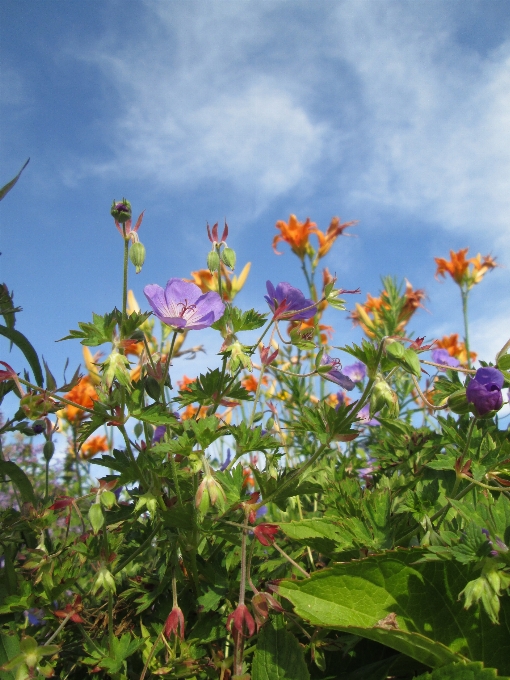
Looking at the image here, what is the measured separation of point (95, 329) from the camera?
4.03 feet

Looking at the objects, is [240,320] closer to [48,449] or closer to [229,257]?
[229,257]

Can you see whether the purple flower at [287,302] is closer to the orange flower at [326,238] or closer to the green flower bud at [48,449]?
the green flower bud at [48,449]

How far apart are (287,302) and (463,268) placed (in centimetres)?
384

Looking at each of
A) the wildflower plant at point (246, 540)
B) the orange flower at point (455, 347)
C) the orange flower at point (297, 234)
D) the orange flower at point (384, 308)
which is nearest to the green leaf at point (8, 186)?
the wildflower plant at point (246, 540)

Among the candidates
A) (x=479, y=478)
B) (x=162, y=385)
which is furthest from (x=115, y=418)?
(x=479, y=478)

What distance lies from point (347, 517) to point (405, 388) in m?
1.88

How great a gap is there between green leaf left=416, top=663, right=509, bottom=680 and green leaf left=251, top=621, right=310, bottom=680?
0.26 m

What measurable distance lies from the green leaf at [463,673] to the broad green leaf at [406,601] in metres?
0.14

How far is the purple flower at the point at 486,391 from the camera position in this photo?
111 centimetres

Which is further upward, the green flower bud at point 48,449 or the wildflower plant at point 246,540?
the green flower bud at point 48,449

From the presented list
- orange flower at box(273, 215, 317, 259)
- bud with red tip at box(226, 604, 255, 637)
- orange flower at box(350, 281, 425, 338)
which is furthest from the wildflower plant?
orange flower at box(273, 215, 317, 259)

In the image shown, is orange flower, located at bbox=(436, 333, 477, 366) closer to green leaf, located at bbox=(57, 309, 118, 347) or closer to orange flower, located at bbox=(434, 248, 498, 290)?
orange flower, located at bbox=(434, 248, 498, 290)

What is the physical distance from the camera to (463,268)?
15.9ft

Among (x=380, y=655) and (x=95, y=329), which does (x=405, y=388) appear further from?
(x=95, y=329)
